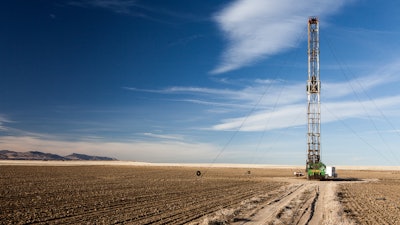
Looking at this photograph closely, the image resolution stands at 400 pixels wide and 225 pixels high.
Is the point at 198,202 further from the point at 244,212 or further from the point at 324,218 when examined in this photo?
the point at 324,218

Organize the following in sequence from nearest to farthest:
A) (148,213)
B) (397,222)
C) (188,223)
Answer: (188,223) < (397,222) < (148,213)

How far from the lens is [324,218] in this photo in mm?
16141

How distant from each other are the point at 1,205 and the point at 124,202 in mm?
5760

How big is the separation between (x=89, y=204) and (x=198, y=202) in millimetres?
5641

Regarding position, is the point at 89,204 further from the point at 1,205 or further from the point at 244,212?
the point at 244,212

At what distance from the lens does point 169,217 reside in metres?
15.9

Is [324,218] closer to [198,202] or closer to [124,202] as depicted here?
[198,202]

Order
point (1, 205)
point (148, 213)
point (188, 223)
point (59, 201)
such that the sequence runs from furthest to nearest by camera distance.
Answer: point (59, 201)
point (1, 205)
point (148, 213)
point (188, 223)

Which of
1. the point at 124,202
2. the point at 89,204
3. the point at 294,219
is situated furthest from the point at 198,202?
the point at 294,219

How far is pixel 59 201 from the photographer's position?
68.5 feet

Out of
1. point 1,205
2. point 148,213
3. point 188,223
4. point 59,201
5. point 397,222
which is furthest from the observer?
Result: point 59,201

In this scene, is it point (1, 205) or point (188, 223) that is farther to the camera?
point (1, 205)

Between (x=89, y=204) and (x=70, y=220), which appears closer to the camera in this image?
(x=70, y=220)

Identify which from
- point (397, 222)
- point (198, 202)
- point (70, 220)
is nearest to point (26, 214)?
point (70, 220)
